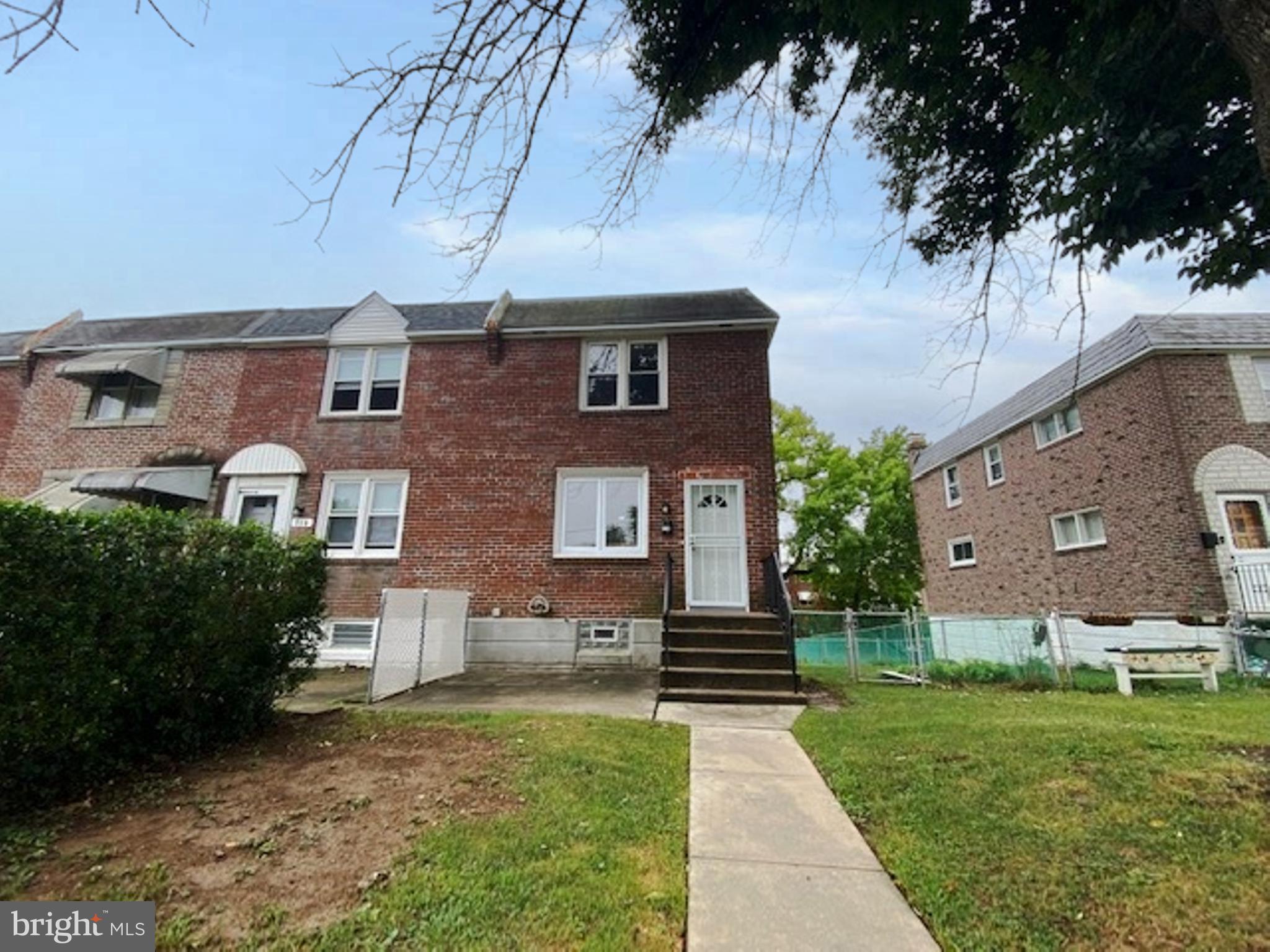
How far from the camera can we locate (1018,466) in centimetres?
1599

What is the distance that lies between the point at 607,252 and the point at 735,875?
12.1 ft

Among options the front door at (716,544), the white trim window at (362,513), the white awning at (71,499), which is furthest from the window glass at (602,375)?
the white awning at (71,499)

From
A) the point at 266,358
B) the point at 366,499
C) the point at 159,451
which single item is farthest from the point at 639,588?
the point at 159,451

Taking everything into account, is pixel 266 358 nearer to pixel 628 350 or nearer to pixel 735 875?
pixel 628 350

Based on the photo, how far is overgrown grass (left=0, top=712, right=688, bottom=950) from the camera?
218cm

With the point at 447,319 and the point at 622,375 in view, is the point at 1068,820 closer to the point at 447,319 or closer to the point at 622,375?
the point at 622,375

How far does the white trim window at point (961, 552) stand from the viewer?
1836 centimetres

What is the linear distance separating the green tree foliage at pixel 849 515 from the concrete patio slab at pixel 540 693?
21.8 metres

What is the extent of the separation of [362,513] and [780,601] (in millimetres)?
7778

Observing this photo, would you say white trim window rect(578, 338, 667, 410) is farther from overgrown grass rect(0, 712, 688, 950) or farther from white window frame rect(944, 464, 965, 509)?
white window frame rect(944, 464, 965, 509)

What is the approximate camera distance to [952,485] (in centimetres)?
1970

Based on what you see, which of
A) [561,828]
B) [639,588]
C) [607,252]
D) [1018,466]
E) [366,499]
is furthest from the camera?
[1018,466]

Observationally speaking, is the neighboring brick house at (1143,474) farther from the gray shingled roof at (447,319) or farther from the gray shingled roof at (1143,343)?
the gray shingled roof at (447,319)

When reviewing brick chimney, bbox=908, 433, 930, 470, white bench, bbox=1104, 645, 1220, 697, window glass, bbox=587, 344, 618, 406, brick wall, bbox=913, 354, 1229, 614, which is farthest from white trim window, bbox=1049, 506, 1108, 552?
window glass, bbox=587, 344, 618, 406
